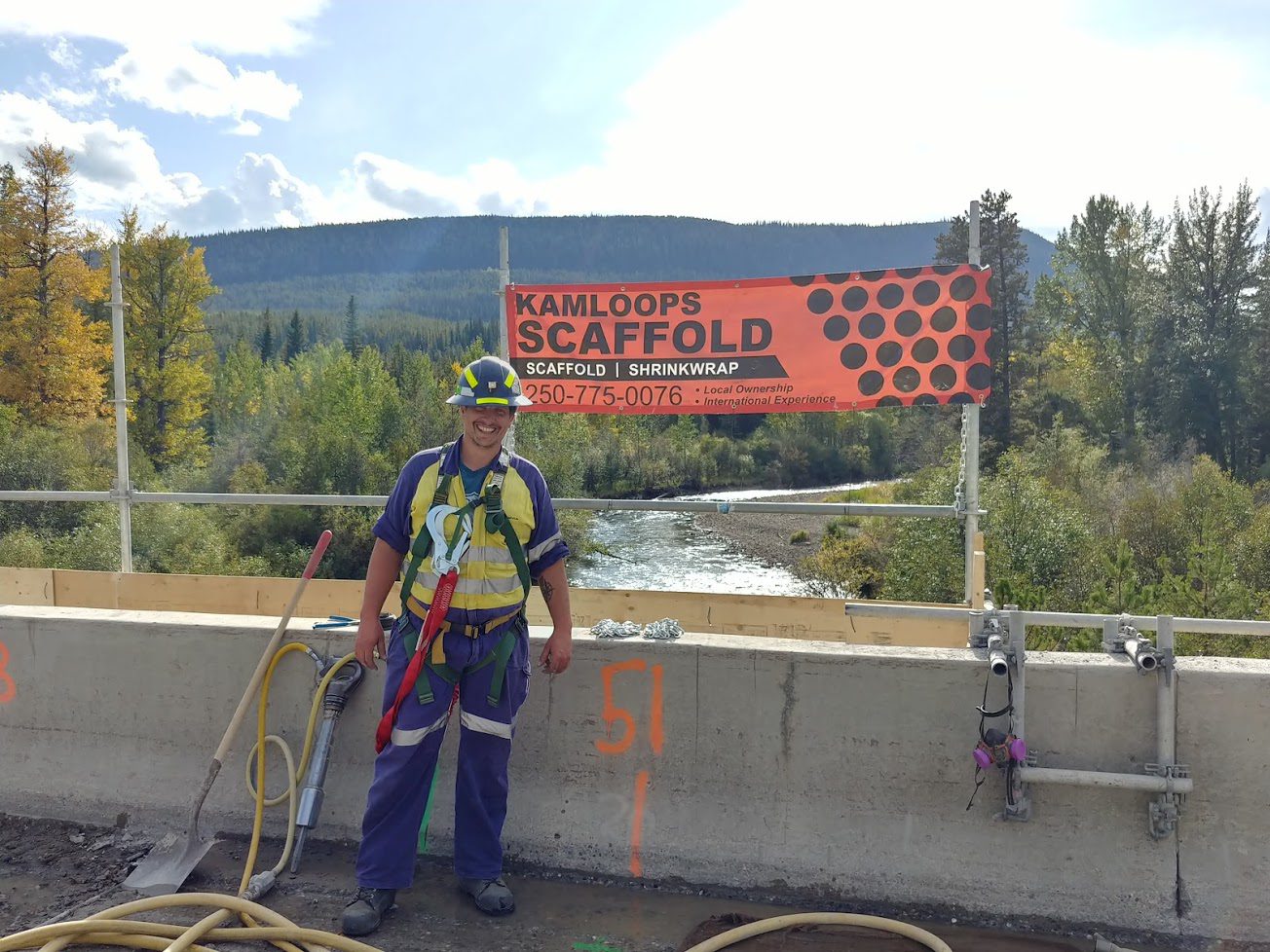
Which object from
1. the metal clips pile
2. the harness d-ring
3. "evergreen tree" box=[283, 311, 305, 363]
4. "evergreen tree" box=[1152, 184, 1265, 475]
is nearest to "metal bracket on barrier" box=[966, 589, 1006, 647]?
the metal clips pile

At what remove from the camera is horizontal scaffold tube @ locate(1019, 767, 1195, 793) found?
3.49m

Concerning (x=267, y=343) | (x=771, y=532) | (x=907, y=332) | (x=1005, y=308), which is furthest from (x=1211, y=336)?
(x=267, y=343)

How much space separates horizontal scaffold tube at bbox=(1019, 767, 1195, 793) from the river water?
25326mm

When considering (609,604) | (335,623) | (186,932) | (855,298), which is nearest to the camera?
(186,932)

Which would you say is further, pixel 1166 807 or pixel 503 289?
pixel 503 289

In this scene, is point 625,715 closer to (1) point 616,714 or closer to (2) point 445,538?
(1) point 616,714

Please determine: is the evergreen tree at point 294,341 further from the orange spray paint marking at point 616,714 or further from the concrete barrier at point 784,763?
the orange spray paint marking at point 616,714

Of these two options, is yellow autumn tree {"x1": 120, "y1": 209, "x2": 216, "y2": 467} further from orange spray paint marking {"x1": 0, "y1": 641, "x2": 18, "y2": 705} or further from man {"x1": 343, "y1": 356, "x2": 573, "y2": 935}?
man {"x1": 343, "y1": 356, "x2": 573, "y2": 935}

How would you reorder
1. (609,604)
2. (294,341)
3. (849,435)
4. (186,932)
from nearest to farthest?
(186,932)
(609,604)
(849,435)
(294,341)

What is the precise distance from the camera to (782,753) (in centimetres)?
387

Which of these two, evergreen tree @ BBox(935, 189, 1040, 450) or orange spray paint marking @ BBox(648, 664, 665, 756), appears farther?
evergreen tree @ BBox(935, 189, 1040, 450)

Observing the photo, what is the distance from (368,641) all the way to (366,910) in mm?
962

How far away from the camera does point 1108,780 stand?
11.6ft

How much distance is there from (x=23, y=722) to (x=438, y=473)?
248 centimetres
